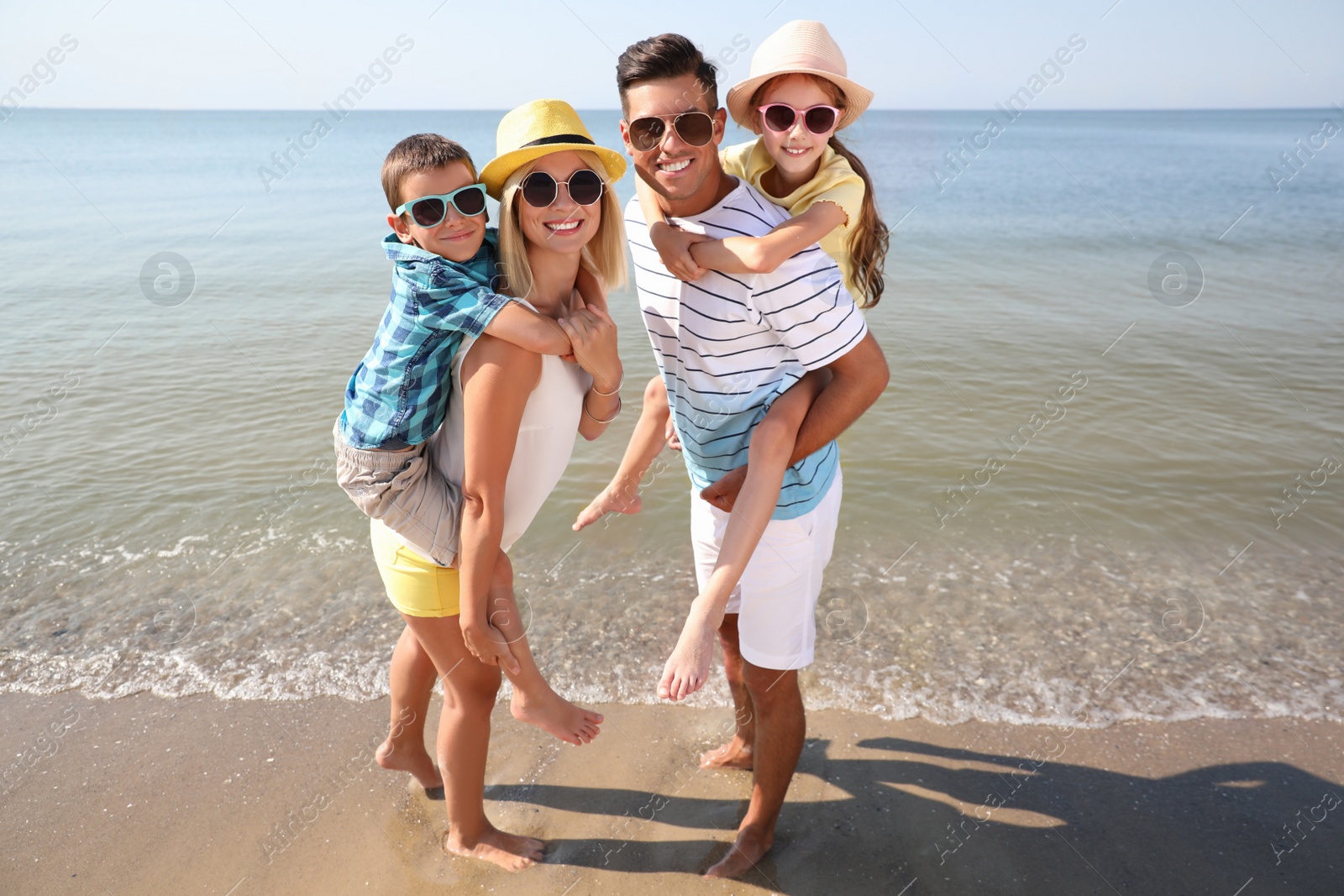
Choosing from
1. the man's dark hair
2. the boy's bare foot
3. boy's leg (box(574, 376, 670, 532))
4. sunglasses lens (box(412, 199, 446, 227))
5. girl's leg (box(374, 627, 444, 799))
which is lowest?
girl's leg (box(374, 627, 444, 799))

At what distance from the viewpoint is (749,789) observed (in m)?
3.25

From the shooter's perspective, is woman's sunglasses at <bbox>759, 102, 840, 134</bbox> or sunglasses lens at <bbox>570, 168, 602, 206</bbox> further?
woman's sunglasses at <bbox>759, 102, 840, 134</bbox>

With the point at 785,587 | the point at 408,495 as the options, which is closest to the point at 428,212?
the point at 408,495

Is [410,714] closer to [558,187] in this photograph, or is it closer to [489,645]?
[489,645]

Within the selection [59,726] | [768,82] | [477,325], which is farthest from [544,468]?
[59,726]

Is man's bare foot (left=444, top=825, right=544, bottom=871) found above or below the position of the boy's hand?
below

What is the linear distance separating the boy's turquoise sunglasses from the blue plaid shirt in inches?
3.5

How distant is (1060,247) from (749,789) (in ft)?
49.4

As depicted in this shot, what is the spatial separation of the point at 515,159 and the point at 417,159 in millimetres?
286

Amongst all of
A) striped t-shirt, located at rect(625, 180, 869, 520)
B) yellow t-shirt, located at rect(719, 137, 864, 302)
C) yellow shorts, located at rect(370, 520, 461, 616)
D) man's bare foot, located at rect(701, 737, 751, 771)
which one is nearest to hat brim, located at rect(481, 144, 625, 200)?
striped t-shirt, located at rect(625, 180, 869, 520)

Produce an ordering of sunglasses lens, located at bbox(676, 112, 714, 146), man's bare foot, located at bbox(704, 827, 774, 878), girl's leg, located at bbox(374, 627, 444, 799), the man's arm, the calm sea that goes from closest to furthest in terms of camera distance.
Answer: sunglasses lens, located at bbox(676, 112, 714, 146)
the man's arm
man's bare foot, located at bbox(704, 827, 774, 878)
girl's leg, located at bbox(374, 627, 444, 799)
the calm sea

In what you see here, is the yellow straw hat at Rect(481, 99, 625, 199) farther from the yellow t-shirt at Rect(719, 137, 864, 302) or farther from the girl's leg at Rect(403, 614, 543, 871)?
the girl's leg at Rect(403, 614, 543, 871)

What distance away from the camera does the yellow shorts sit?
2434 millimetres

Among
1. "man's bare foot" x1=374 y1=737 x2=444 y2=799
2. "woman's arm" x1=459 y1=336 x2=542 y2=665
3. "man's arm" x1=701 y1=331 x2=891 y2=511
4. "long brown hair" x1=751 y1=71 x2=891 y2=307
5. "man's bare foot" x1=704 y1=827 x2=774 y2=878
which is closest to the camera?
"woman's arm" x1=459 y1=336 x2=542 y2=665
